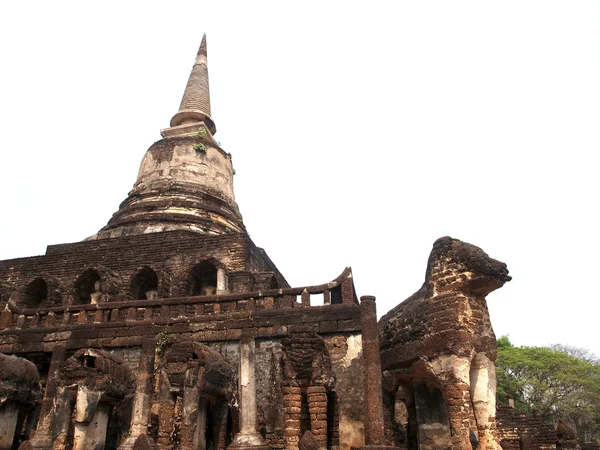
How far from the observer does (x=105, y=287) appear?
15.8 metres

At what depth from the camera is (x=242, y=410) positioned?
11258mm

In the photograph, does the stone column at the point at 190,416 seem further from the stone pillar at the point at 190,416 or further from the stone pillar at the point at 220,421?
the stone pillar at the point at 220,421

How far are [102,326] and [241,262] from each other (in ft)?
13.8

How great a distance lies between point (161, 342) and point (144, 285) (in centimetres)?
513

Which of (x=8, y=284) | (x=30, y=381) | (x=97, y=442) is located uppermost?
(x=8, y=284)

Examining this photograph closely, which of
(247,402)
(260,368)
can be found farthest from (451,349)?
(247,402)

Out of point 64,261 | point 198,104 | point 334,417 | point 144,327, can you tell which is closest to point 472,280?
point 334,417

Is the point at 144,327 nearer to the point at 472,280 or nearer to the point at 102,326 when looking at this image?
the point at 102,326

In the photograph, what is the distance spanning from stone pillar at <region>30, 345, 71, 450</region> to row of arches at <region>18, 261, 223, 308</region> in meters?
2.99

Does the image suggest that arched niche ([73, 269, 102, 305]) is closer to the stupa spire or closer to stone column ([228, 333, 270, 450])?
stone column ([228, 333, 270, 450])

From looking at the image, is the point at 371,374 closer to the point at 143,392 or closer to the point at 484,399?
the point at 484,399

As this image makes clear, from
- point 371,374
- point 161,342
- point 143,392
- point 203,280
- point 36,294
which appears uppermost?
point 203,280

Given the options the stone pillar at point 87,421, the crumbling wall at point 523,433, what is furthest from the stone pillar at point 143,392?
the crumbling wall at point 523,433

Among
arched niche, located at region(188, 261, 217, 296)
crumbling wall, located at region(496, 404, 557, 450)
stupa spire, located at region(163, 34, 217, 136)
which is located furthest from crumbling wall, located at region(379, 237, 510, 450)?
stupa spire, located at region(163, 34, 217, 136)
